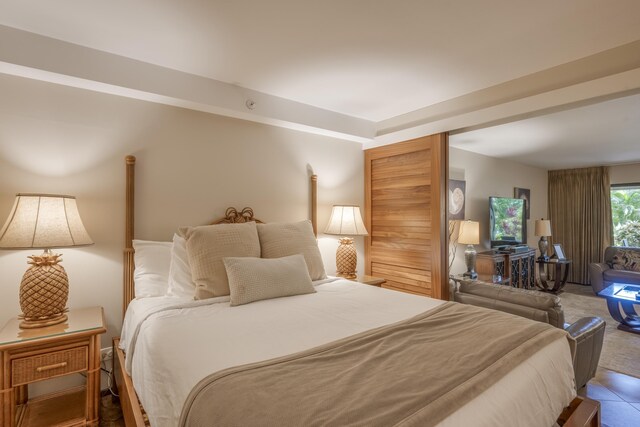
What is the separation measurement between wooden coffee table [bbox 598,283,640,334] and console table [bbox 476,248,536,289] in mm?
1106

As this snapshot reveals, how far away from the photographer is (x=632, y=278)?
16.4ft

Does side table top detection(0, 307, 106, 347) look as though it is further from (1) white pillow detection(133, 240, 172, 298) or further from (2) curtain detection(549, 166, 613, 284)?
(2) curtain detection(549, 166, 613, 284)

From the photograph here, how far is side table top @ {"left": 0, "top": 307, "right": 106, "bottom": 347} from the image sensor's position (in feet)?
5.29

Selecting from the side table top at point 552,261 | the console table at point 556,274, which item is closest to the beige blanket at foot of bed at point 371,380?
the side table top at point 552,261

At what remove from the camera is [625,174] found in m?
6.11

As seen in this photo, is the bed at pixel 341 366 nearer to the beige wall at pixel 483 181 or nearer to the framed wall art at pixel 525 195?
the beige wall at pixel 483 181

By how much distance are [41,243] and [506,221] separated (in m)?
5.79

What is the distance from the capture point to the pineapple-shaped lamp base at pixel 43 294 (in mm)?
1763

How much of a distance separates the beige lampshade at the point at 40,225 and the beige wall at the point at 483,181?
14.1 feet

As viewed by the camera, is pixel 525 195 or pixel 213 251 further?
pixel 525 195

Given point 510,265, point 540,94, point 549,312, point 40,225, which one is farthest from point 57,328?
point 510,265

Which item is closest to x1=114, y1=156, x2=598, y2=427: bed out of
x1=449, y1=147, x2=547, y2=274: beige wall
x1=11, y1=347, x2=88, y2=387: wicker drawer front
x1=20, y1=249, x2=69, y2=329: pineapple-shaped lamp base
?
x1=11, y1=347, x2=88, y2=387: wicker drawer front

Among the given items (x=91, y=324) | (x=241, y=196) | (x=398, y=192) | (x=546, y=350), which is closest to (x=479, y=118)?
(x=398, y=192)

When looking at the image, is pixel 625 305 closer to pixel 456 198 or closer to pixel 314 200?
pixel 456 198
